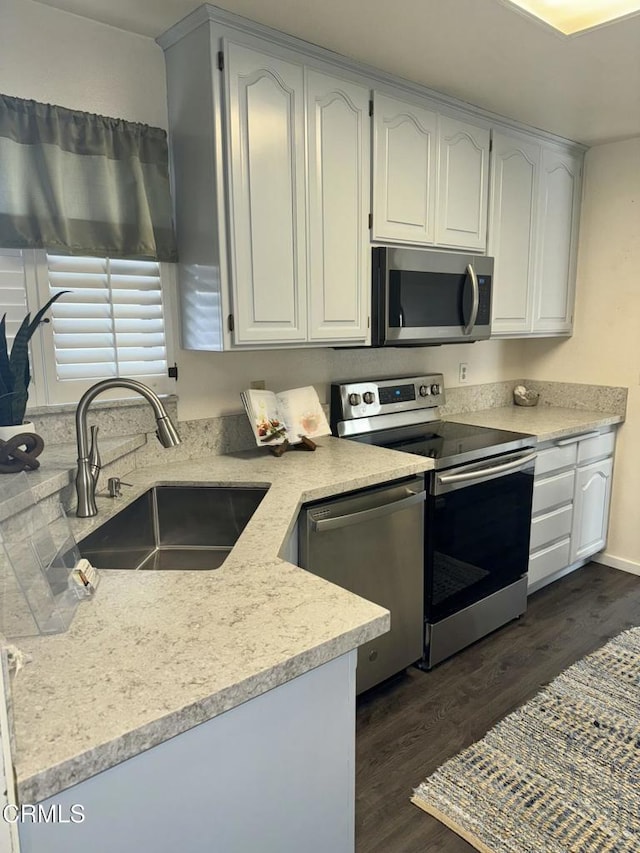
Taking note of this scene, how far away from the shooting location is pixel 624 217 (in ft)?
10.3

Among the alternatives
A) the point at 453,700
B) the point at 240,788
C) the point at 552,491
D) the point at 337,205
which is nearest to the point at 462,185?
the point at 337,205

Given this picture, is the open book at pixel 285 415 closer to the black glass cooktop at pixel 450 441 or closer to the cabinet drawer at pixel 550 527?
the black glass cooktop at pixel 450 441

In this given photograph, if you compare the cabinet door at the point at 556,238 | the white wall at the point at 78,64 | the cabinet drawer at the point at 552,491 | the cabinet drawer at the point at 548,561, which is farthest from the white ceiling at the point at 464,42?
the cabinet drawer at the point at 548,561

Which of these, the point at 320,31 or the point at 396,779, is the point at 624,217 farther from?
the point at 396,779

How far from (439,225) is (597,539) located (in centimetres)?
209

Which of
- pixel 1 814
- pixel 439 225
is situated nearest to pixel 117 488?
pixel 1 814

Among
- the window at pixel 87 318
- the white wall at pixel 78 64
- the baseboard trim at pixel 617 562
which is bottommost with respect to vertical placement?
the baseboard trim at pixel 617 562

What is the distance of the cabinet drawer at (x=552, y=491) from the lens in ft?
9.35

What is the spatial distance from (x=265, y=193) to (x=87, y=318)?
0.74 meters

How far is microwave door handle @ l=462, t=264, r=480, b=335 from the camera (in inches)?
101

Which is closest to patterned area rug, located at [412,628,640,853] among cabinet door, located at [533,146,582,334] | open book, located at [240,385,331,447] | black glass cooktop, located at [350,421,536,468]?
black glass cooktop, located at [350,421,536,468]

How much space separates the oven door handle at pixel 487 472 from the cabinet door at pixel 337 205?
2.21ft

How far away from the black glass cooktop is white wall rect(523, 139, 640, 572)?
0.98 meters

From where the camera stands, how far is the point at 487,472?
2404 mm
